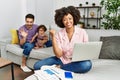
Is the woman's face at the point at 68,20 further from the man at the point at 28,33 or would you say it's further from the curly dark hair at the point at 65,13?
the man at the point at 28,33

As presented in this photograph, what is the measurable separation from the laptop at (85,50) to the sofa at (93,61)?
0.22 meters

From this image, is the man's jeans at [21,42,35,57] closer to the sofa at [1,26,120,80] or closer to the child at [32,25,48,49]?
the sofa at [1,26,120,80]

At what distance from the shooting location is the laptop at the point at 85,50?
1.72 meters

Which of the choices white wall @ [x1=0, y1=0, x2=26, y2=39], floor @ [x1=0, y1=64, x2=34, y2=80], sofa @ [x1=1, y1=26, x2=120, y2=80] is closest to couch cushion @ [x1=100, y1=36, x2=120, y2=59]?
sofa @ [x1=1, y1=26, x2=120, y2=80]

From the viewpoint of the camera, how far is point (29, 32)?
3133 millimetres

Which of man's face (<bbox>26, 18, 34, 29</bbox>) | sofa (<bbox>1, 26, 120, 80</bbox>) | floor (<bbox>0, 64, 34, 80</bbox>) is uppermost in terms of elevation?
man's face (<bbox>26, 18, 34, 29</bbox>)

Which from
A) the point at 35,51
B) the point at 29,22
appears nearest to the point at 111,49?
the point at 35,51

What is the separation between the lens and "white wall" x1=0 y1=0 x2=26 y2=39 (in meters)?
3.73

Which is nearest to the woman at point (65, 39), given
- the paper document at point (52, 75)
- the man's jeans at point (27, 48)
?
the paper document at point (52, 75)

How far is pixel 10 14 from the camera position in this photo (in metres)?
3.92

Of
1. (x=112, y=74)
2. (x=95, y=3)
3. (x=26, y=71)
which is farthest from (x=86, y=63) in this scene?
(x=95, y=3)

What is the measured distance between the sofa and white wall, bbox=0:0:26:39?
2.08 ft

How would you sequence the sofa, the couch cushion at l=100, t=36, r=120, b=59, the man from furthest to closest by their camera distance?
the man, the couch cushion at l=100, t=36, r=120, b=59, the sofa

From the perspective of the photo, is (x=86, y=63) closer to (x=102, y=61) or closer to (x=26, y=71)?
(x=102, y=61)
